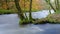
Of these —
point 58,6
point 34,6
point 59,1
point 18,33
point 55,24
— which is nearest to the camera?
point 18,33

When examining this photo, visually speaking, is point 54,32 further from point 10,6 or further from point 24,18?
point 10,6

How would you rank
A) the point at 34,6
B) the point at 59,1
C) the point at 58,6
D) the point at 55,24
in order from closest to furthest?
the point at 55,24 → the point at 58,6 → the point at 59,1 → the point at 34,6

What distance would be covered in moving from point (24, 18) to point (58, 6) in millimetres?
5046

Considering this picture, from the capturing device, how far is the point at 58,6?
12.3 m

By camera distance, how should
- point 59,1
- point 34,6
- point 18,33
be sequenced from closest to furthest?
point 18,33 → point 59,1 → point 34,6

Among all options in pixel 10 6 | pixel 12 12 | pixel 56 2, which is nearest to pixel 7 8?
pixel 10 6

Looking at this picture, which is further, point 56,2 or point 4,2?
point 4,2

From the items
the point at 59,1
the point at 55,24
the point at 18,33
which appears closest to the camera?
the point at 18,33

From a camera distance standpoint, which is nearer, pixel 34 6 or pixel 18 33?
pixel 18 33

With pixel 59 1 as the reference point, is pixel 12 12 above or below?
below

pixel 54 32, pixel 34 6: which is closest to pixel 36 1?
pixel 34 6

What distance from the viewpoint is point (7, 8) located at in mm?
13773

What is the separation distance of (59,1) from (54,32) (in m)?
7.48

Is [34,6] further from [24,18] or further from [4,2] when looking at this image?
[24,18]
